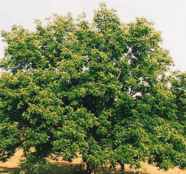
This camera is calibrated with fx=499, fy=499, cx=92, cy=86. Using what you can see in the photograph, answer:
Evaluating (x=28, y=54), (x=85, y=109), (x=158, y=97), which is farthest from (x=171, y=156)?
(x=28, y=54)

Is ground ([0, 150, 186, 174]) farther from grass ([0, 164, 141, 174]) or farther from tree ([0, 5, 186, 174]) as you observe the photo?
tree ([0, 5, 186, 174])

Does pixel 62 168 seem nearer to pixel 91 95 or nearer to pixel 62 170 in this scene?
pixel 62 170

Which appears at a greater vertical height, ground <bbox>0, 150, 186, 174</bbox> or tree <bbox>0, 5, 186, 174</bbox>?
tree <bbox>0, 5, 186, 174</bbox>

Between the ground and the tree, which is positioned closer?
the tree

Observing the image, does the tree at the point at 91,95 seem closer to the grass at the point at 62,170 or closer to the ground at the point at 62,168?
the grass at the point at 62,170

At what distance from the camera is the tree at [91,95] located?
48.1m

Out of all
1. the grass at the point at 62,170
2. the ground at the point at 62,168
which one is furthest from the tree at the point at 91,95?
the ground at the point at 62,168

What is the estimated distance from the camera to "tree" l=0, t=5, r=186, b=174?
48125mm

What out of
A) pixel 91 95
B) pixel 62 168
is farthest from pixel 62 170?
pixel 91 95

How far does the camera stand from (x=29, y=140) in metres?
49.5

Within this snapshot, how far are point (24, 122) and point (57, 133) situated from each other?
6959 millimetres

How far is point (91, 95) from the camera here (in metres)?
50.0

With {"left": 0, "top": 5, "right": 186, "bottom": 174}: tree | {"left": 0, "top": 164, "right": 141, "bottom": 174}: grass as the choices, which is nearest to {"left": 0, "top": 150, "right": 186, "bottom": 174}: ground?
{"left": 0, "top": 164, "right": 141, "bottom": 174}: grass

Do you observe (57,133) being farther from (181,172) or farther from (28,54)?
(181,172)
